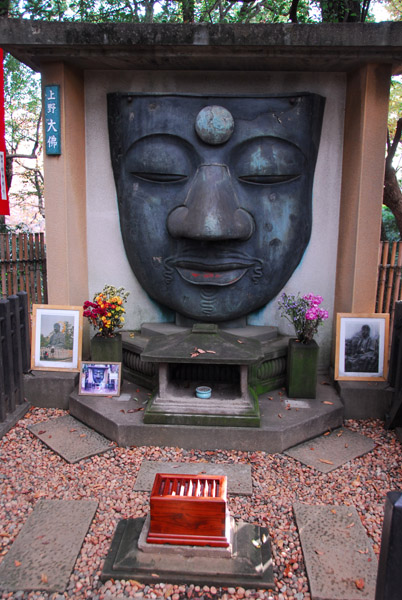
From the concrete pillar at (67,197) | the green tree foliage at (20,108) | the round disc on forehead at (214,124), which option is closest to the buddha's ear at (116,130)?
the concrete pillar at (67,197)

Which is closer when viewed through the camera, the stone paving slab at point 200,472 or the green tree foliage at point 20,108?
the stone paving slab at point 200,472

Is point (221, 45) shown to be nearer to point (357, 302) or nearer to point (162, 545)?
point (357, 302)

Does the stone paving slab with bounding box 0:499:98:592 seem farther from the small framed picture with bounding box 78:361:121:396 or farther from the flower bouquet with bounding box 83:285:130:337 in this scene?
the flower bouquet with bounding box 83:285:130:337

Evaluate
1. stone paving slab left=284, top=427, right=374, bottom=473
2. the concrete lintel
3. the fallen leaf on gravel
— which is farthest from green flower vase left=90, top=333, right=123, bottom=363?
the fallen leaf on gravel

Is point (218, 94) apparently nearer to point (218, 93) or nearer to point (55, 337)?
point (218, 93)

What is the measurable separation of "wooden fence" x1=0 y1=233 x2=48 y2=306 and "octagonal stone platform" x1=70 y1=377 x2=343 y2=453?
7.41ft

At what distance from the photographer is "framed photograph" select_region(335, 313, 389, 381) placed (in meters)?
4.47

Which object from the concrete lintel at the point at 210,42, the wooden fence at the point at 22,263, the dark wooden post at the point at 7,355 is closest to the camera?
the concrete lintel at the point at 210,42

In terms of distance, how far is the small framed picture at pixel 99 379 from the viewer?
Answer: 4.43 m

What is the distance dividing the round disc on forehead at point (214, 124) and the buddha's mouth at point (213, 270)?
117 centimetres

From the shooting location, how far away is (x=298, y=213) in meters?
4.61

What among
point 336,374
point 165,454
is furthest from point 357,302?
point 165,454

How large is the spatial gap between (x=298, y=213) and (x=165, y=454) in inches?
106

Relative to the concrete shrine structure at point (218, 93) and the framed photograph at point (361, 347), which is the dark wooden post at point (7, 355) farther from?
the framed photograph at point (361, 347)
